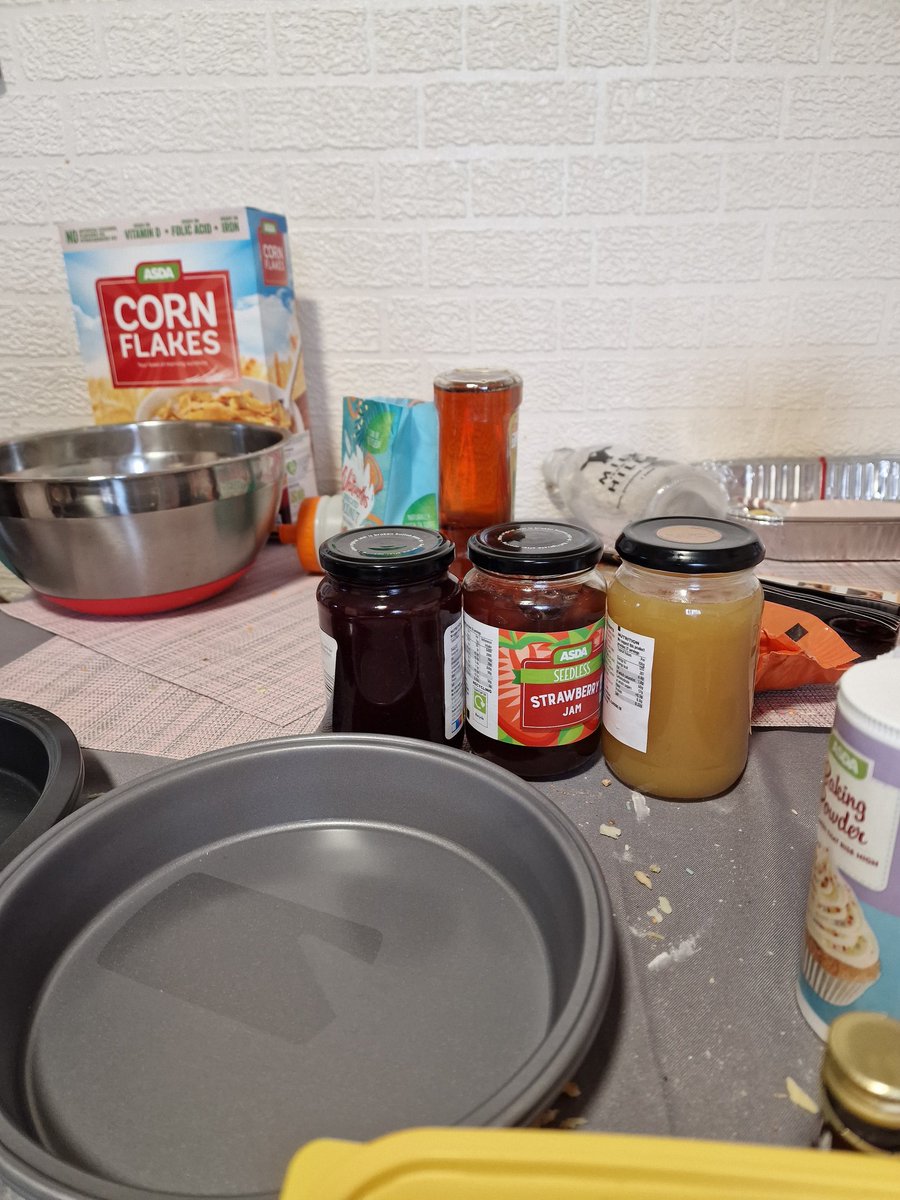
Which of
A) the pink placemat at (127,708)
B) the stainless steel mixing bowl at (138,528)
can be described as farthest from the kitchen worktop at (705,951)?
the stainless steel mixing bowl at (138,528)

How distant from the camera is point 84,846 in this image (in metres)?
0.45

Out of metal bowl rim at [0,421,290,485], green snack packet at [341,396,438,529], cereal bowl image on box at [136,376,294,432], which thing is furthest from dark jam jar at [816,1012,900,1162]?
cereal bowl image on box at [136,376,294,432]

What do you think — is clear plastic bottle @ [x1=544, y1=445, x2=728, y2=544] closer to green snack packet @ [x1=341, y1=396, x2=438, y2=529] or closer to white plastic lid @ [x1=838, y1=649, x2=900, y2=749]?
green snack packet @ [x1=341, y1=396, x2=438, y2=529]

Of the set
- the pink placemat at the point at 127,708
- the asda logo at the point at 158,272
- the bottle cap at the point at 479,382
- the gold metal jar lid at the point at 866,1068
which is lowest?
the pink placemat at the point at 127,708

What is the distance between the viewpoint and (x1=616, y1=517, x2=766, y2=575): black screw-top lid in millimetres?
458

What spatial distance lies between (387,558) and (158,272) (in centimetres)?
68

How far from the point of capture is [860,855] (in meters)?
0.32

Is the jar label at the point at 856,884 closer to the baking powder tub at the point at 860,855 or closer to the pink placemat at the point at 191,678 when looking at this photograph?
Result: the baking powder tub at the point at 860,855

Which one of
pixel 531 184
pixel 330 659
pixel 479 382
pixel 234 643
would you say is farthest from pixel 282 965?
pixel 531 184

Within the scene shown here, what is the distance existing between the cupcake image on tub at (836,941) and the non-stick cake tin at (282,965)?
0.10 m

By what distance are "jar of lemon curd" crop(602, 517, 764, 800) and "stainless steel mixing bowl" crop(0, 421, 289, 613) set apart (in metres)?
0.48

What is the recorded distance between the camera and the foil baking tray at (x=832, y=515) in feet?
3.16

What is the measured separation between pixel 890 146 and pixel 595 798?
106 centimetres

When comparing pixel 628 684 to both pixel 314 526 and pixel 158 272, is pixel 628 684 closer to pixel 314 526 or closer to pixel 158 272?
pixel 314 526
